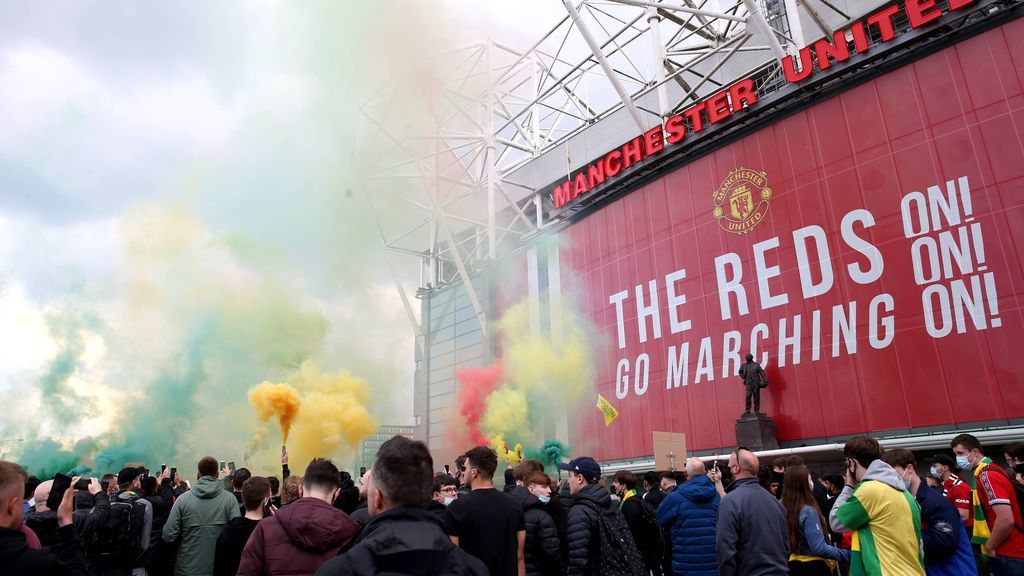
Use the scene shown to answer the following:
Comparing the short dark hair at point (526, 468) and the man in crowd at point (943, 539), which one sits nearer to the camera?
the man in crowd at point (943, 539)

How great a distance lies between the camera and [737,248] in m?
20.3

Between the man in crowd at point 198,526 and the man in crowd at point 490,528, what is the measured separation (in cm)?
287

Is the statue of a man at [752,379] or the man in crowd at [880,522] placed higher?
the statue of a man at [752,379]

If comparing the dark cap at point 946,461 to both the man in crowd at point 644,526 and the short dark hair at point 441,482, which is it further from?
the short dark hair at point 441,482

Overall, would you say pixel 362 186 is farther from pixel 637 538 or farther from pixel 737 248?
pixel 637 538

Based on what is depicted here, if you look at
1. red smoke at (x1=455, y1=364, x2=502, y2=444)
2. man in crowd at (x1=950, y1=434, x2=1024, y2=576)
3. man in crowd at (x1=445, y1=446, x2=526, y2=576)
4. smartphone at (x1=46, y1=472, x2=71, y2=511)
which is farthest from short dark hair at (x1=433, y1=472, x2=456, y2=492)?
red smoke at (x1=455, y1=364, x2=502, y2=444)

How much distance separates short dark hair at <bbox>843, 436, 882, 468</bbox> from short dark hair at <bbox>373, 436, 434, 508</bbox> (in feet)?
10.8

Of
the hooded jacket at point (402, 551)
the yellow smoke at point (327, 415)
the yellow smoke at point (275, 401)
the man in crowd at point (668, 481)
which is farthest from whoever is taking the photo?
the yellow smoke at point (327, 415)

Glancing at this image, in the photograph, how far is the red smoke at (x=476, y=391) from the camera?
1193 inches

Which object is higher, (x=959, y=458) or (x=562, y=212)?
(x=562, y=212)

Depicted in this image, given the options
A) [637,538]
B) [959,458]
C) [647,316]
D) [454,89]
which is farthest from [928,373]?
[454,89]

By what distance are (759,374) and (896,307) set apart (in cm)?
408

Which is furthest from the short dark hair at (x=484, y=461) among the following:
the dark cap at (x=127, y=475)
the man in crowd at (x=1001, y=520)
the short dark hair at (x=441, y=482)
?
the man in crowd at (x=1001, y=520)

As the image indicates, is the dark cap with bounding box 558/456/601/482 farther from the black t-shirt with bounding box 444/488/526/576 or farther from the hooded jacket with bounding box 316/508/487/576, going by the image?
the hooded jacket with bounding box 316/508/487/576
